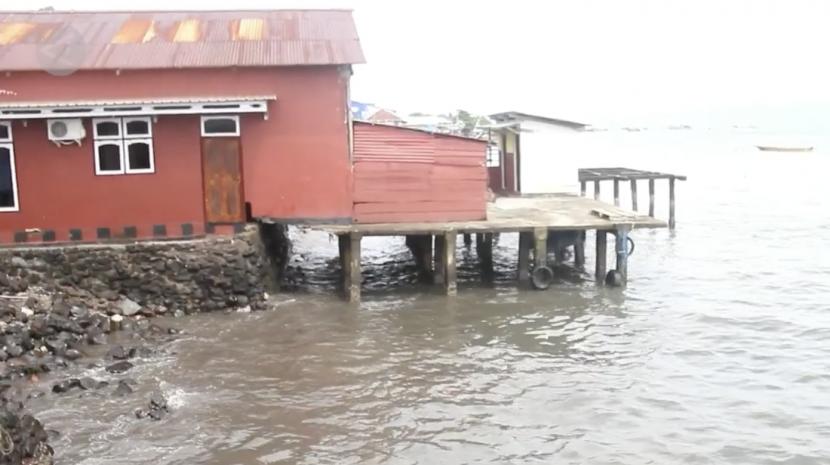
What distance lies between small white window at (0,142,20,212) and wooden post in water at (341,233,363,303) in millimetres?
7169

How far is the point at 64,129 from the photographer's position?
17.9 m

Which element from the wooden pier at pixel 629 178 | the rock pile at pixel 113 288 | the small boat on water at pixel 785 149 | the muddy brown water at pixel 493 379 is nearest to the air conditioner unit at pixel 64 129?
the rock pile at pixel 113 288

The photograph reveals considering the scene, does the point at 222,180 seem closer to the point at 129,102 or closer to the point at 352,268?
the point at 129,102

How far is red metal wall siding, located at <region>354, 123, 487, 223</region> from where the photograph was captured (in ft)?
63.4

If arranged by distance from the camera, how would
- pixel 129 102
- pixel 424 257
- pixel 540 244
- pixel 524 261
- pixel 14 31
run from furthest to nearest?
pixel 424 257 < pixel 524 261 < pixel 14 31 < pixel 540 244 < pixel 129 102

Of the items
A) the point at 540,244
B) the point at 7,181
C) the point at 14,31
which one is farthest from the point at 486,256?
the point at 14,31

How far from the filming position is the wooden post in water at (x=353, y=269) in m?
18.8

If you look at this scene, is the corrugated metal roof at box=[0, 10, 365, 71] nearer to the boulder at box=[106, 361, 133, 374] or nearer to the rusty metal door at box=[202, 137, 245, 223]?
the rusty metal door at box=[202, 137, 245, 223]

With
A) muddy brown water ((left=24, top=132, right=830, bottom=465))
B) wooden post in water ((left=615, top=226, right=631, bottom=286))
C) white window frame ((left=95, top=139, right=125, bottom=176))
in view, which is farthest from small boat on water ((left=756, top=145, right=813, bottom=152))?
white window frame ((left=95, top=139, right=125, bottom=176))

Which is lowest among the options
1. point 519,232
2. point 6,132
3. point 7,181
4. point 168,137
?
point 519,232

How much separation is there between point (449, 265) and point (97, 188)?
314 inches

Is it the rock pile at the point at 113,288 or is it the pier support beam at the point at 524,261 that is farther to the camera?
the pier support beam at the point at 524,261

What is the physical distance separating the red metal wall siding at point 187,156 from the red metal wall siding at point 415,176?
478 millimetres

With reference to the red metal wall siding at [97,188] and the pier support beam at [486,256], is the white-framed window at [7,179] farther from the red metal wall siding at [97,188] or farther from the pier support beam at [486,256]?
the pier support beam at [486,256]
